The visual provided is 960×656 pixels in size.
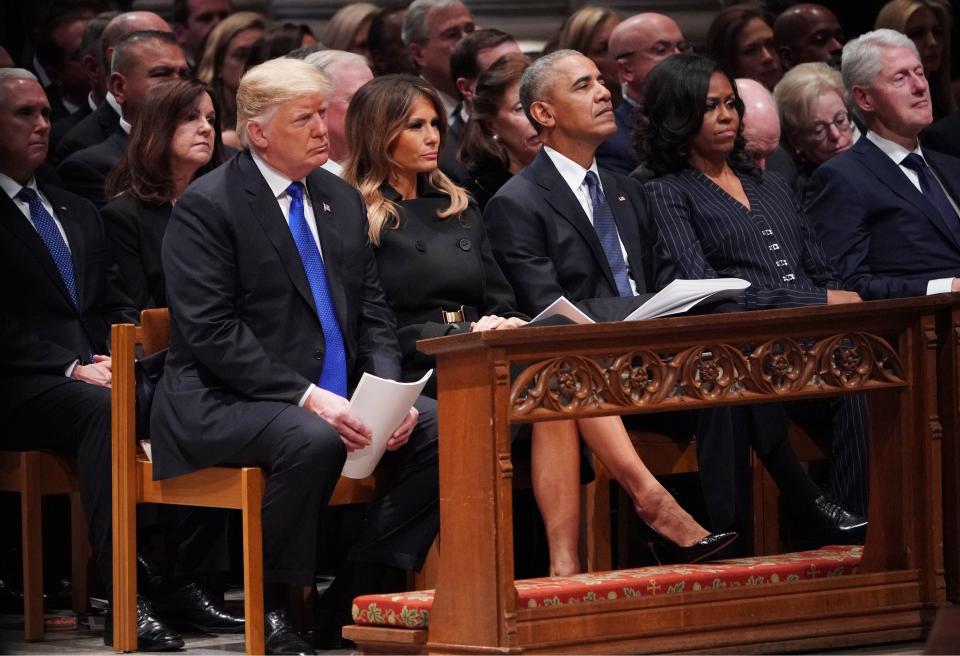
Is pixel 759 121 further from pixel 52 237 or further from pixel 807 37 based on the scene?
pixel 52 237

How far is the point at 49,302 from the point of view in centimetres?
465

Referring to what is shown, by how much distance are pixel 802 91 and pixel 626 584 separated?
2.96 metres

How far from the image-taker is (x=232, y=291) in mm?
4137

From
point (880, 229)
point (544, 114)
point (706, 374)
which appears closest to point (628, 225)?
point (544, 114)

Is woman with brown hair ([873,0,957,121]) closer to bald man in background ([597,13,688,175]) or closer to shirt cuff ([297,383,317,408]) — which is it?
bald man in background ([597,13,688,175])

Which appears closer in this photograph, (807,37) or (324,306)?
(324,306)

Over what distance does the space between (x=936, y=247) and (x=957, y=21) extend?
292 centimetres

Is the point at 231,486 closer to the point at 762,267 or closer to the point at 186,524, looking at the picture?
the point at 186,524

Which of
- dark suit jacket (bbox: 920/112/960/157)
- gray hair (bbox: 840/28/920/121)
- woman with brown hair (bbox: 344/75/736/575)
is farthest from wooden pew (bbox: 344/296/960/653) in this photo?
dark suit jacket (bbox: 920/112/960/157)

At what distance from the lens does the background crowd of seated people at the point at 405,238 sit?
412 centimetres

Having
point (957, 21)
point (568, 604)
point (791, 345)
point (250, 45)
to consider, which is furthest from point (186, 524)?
point (957, 21)

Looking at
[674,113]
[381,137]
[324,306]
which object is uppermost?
[674,113]

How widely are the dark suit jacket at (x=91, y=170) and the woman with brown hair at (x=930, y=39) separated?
333 centimetres

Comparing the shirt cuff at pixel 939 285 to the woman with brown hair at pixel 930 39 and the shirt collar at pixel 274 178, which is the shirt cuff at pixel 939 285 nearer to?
the woman with brown hair at pixel 930 39
